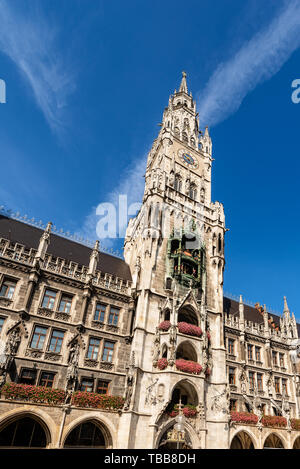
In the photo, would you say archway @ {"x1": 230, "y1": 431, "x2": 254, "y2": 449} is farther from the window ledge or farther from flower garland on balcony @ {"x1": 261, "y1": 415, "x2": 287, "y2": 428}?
the window ledge

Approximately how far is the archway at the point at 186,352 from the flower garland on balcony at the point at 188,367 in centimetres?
171

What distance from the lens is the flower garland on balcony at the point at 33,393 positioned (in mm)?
20016

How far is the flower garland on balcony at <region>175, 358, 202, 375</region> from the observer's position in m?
26.0

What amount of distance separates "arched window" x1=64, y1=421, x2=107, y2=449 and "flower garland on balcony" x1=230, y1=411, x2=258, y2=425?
12.1 metres

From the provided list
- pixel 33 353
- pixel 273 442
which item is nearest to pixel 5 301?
pixel 33 353

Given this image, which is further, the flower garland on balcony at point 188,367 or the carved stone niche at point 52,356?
the flower garland on balcony at point 188,367

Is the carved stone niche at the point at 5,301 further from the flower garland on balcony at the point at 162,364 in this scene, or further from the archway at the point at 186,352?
the archway at the point at 186,352

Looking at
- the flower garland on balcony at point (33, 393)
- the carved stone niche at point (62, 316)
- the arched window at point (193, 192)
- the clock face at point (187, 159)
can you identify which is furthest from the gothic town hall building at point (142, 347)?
the clock face at point (187, 159)

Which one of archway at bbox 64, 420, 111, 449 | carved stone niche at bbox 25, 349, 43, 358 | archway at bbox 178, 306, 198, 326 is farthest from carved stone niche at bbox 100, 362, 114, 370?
archway at bbox 178, 306, 198, 326

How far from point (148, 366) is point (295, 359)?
21.9 m

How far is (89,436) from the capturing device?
23297 mm

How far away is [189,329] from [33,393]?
14.2 metres
